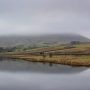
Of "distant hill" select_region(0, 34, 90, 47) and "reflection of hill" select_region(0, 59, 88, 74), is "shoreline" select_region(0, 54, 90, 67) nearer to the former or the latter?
"reflection of hill" select_region(0, 59, 88, 74)

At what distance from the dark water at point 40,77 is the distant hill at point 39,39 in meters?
1.81

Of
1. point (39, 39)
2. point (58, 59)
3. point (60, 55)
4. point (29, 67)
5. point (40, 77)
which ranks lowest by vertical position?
point (40, 77)

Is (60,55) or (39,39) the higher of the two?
(39,39)

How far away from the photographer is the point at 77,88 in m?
13.8

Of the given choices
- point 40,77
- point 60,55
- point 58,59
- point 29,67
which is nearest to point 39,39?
point 29,67

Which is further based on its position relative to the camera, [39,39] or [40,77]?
[39,39]

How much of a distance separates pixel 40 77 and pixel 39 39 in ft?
20.5

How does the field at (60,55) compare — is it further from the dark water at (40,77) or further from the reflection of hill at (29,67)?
the dark water at (40,77)

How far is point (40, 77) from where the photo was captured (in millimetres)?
18375

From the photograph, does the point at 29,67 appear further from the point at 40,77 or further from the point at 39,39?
the point at 40,77

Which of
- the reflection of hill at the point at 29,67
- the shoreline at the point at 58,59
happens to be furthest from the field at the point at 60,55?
the reflection of hill at the point at 29,67

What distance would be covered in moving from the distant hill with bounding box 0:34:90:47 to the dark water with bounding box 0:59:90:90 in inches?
71.4

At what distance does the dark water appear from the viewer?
46.8ft

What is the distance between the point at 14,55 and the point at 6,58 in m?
0.68
